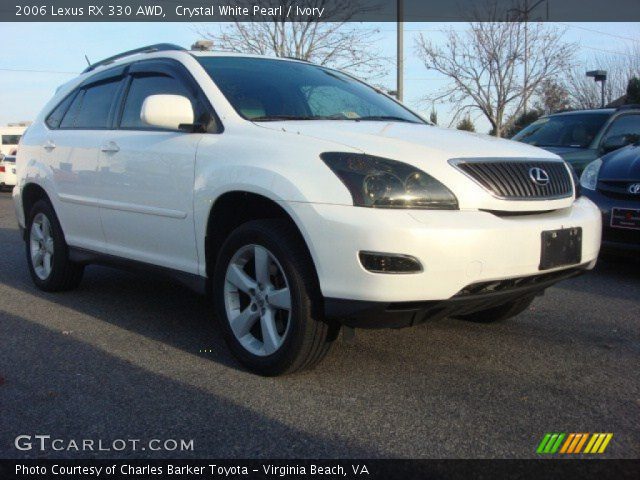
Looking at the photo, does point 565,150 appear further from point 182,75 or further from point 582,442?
point 582,442

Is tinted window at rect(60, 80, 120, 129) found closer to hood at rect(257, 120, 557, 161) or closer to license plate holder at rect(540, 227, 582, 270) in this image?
hood at rect(257, 120, 557, 161)

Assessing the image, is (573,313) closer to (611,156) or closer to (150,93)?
(611,156)

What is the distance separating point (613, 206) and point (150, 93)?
374 cm

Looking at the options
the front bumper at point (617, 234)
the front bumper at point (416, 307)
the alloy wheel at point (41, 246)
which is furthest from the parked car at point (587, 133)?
the alloy wheel at point (41, 246)

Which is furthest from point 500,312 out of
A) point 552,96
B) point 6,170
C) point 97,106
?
point 552,96

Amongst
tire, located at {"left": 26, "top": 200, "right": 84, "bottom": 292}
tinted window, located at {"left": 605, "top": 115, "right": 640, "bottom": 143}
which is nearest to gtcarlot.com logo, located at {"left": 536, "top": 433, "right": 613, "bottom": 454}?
tire, located at {"left": 26, "top": 200, "right": 84, "bottom": 292}

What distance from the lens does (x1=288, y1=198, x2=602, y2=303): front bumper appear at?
2908mm

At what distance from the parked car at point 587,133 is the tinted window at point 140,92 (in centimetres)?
471

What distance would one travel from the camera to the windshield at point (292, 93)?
396cm

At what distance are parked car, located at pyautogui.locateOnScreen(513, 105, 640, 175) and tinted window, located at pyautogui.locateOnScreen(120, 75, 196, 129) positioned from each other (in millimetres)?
4711

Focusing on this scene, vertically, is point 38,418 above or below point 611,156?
below

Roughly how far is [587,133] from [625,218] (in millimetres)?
2803

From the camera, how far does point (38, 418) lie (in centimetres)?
298
